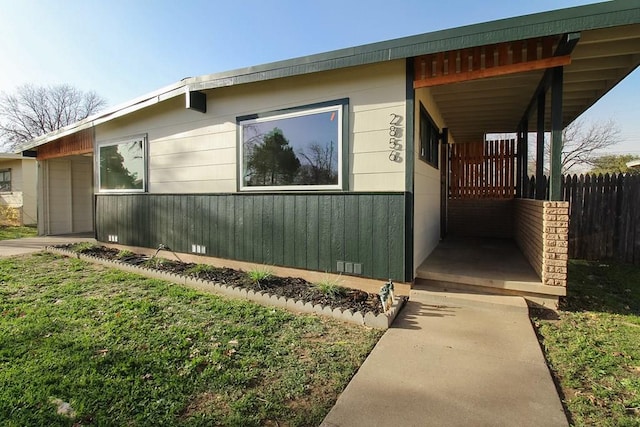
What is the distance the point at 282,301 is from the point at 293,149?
2.09 metres

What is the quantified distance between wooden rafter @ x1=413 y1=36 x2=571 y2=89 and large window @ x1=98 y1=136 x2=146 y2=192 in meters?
5.44

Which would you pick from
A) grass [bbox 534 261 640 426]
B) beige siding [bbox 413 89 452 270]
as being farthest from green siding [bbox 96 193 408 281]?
grass [bbox 534 261 640 426]

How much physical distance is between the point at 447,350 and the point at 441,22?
7.60 metres

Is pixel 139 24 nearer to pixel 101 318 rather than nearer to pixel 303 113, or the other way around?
pixel 303 113

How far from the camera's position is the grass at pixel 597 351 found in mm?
1978

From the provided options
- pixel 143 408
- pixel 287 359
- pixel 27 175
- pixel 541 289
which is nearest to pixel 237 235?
pixel 287 359

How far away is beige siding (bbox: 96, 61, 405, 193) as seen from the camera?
13.1ft

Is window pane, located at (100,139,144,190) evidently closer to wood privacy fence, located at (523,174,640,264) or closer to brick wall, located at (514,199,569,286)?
brick wall, located at (514,199,569,286)

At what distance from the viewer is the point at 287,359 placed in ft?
8.49

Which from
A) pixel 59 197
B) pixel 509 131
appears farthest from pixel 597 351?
pixel 59 197

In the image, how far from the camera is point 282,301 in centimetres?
383

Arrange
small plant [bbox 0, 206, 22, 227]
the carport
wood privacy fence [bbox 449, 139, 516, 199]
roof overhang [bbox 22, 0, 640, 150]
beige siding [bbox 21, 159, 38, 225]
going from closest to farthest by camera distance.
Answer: roof overhang [bbox 22, 0, 640, 150]
the carport
wood privacy fence [bbox 449, 139, 516, 199]
beige siding [bbox 21, 159, 38, 225]
small plant [bbox 0, 206, 22, 227]

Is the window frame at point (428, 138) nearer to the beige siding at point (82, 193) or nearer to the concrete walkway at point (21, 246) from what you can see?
the concrete walkway at point (21, 246)

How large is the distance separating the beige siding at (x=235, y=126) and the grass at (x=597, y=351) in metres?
2.15
